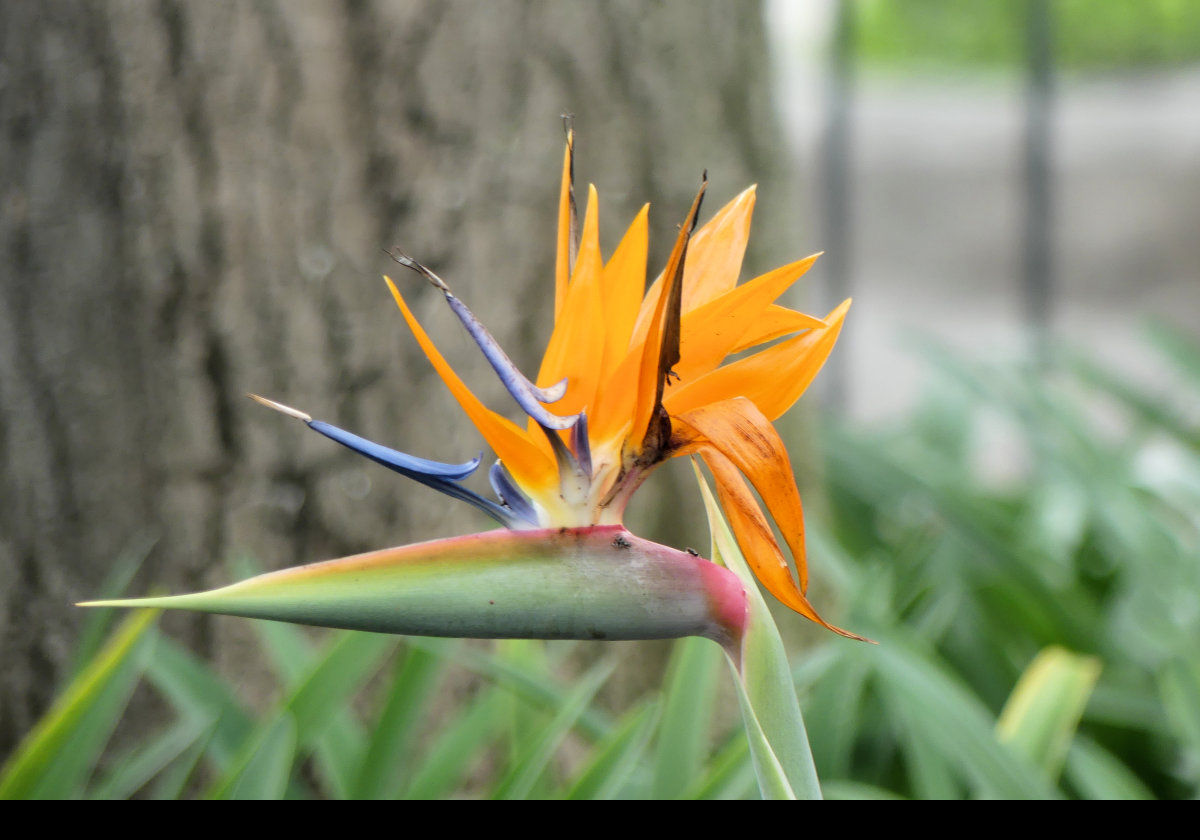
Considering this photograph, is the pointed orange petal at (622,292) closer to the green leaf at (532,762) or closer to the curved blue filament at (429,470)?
the curved blue filament at (429,470)

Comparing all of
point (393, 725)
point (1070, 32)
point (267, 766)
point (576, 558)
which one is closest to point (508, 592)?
point (576, 558)

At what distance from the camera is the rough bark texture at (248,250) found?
954 millimetres

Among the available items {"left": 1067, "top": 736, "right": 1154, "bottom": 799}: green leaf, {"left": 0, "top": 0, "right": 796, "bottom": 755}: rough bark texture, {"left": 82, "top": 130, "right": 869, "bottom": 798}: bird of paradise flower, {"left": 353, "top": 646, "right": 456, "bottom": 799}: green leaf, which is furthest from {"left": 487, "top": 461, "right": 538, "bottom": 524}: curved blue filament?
{"left": 1067, "top": 736, "right": 1154, "bottom": 799}: green leaf

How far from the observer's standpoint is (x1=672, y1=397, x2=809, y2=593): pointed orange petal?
34 centimetres

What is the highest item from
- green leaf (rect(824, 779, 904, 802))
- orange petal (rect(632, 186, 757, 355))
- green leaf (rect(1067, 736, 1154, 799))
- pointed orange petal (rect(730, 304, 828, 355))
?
orange petal (rect(632, 186, 757, 355))

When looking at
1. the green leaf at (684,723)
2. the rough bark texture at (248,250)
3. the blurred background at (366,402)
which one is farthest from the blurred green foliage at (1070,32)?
the green leaf at (684,723)

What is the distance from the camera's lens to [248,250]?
97cm

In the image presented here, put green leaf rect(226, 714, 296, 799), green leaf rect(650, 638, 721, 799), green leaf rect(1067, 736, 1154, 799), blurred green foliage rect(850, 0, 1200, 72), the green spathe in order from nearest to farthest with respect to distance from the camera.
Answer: the green spathe < green leaf rect(226, 714, 296, 799) < green leaf rect(650, 638, 721, 799) < green leaf rect(1067, 736, 1154, 799) < blurred green foliage rect(850, 0, 1200, 72)

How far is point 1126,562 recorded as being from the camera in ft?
4.17

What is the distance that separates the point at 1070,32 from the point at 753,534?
16.1 feet

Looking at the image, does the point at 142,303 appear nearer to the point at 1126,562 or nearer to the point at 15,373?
the point at 15,373

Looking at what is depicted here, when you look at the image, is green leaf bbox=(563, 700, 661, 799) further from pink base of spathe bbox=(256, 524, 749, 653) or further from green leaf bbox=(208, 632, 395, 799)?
pink base of spathe bbox=(256, 524, 749, 653)

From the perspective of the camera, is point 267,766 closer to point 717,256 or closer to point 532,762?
point 532,762
